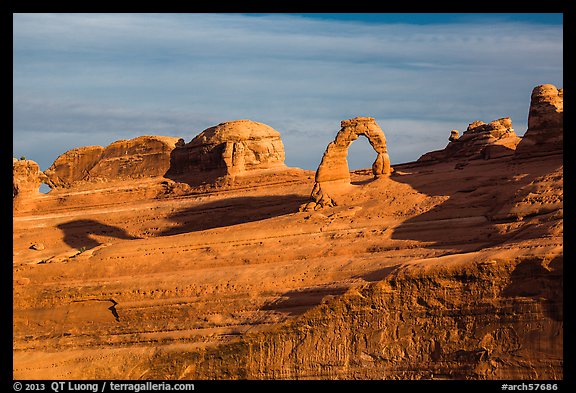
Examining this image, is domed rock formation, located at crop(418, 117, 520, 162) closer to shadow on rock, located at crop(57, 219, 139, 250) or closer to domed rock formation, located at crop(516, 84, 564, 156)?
domed rock formation, located at crop(516, 84, 564, 156)

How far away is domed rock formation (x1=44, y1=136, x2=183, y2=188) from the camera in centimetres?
6831

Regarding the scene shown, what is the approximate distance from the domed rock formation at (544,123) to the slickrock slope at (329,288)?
0.52m

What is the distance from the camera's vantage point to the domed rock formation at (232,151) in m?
63.6

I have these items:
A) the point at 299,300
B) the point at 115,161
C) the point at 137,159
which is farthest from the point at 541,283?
the point at 115,161

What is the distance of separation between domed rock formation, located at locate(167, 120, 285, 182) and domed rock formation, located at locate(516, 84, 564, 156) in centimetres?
1604

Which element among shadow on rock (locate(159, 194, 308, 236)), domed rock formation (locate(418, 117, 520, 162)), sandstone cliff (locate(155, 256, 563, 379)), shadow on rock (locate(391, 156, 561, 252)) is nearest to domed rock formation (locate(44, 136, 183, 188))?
shadow on rock (locate(159, 194, 308, 236))

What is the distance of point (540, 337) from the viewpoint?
1369 inches

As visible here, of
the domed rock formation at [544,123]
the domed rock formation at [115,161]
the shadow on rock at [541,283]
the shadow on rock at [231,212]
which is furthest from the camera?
the domed rock formation at [115,161]

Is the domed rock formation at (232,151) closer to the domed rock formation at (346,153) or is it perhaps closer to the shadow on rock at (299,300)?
the domed rock formation at (346,153)

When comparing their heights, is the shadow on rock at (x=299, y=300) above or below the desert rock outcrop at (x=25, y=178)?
below

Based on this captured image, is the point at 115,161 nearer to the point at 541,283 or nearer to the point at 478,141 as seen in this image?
the point at 478,141

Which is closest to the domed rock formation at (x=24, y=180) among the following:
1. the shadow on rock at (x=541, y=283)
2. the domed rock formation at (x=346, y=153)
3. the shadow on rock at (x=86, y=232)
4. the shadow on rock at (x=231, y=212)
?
the shadow on rock at (x=86, y=232)

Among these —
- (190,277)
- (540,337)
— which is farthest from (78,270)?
(540,337)
